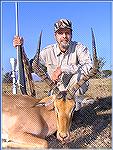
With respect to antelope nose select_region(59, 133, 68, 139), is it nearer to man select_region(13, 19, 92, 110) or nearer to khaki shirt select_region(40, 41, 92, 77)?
man select_region(13, 19, 92, 110)

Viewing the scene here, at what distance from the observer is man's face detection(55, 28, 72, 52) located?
4.91m

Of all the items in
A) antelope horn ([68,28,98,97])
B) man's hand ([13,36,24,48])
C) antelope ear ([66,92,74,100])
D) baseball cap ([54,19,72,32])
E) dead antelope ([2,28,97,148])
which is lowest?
dead antelope ([2,28,97,148])

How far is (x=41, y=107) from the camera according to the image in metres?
4.94

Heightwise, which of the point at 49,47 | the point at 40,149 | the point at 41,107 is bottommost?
the point at 40,149

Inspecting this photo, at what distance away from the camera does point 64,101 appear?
4.69m

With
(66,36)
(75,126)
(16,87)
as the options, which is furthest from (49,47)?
(75,126)

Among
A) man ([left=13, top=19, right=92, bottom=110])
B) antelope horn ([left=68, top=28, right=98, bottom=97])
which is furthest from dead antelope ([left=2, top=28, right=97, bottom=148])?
man ([left=13, top=19, right=92, bottom=110])

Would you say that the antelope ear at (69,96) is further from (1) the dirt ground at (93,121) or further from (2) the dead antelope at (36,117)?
(1) the dirt ground at (93,121)

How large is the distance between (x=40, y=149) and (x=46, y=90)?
2.19 ft

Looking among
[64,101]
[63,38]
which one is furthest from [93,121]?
[63,38]

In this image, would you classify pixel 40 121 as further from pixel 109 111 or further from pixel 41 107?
pixel 109 111

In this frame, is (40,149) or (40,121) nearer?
(40,149)

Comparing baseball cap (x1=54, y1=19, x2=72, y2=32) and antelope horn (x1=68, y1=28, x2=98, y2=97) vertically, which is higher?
baseball cap (x1=54, y1=19, x2=72, y2=32)

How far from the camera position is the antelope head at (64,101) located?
4.61 m
